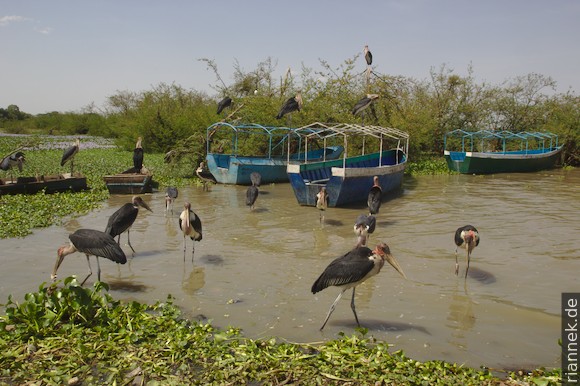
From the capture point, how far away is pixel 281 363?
448 centimetres

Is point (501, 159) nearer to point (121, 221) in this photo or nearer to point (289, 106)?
point (289, 106)

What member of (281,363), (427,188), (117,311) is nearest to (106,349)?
(117,311)

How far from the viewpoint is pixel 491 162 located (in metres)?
22.5

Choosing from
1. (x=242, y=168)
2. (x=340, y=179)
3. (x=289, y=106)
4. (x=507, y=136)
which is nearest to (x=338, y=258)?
(x=340, y=179)

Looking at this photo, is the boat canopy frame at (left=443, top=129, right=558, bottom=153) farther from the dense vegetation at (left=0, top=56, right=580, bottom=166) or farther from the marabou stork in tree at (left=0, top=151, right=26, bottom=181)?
the marabou stork in tree at (left=0, top=151, right=26, bottom=181)

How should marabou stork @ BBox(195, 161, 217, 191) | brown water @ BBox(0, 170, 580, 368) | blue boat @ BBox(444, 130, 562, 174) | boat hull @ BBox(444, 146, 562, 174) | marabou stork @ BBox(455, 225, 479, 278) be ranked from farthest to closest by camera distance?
blue boat @ BBox(444, 130, 562, 174)
boat hull @ BBox(444, 146, 562, 174)
marabou stork @ BBox(195, 161, 217, 191)
marabou stork @ BBox(455, 225, 479, 278)
brown water @ BBox(0, 170, 580, 368)

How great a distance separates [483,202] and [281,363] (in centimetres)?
1195

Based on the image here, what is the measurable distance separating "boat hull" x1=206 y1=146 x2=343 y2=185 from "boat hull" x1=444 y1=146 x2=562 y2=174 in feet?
28.1

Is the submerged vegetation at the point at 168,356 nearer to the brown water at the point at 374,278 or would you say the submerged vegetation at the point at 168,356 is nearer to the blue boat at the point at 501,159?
the brown water at the point at 374,278

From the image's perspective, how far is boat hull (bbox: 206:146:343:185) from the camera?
698 inches

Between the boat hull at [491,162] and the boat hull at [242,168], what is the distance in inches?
337

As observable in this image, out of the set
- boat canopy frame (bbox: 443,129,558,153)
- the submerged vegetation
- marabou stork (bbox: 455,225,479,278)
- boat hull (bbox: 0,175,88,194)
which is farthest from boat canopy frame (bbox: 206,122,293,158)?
the submerged vegetation

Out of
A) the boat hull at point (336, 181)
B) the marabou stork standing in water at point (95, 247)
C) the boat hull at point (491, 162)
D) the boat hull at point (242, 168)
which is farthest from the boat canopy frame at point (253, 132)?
the marabou stork standing in water at point (95, 247)

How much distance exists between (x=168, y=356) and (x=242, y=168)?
43.4 ft
